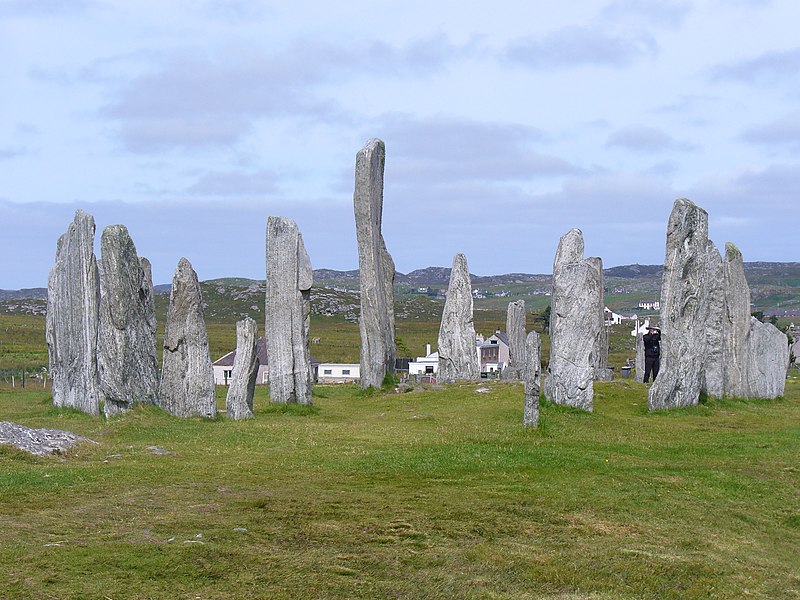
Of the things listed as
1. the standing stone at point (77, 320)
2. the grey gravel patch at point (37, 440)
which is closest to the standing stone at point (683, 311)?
the standing stone at point (77, 320)

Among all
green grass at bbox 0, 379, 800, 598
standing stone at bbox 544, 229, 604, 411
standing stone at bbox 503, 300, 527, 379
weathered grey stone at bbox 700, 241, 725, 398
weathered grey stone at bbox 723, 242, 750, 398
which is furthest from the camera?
standing stone at bbox 503, 300, 527, 379

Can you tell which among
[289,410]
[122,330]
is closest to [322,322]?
[289,410]

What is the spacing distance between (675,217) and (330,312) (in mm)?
111554

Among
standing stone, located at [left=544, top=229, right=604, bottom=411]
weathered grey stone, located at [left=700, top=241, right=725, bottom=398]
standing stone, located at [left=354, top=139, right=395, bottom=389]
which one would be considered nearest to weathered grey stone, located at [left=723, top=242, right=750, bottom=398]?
weathered grey stone, located at [left=700, top=241, right=725, bottom=398]

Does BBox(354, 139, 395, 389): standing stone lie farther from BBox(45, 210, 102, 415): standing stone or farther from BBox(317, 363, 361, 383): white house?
BBox(317, 363, 361, 383): white house

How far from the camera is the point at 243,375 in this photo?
2067 cm

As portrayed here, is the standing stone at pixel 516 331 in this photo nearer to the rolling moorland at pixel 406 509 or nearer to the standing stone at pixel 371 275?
the standing stone at pixel 371 275

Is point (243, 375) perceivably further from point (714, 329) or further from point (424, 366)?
point (424, 366)

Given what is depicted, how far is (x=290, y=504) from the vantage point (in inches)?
447

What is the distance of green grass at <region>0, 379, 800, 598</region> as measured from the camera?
8602 mm

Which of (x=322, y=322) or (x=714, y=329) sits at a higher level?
(x=322, y=322)

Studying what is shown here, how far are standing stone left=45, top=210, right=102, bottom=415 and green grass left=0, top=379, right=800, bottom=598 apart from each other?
7.00ft

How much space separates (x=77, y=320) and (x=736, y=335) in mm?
16573

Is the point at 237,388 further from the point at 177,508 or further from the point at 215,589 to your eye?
the point at 215,589
